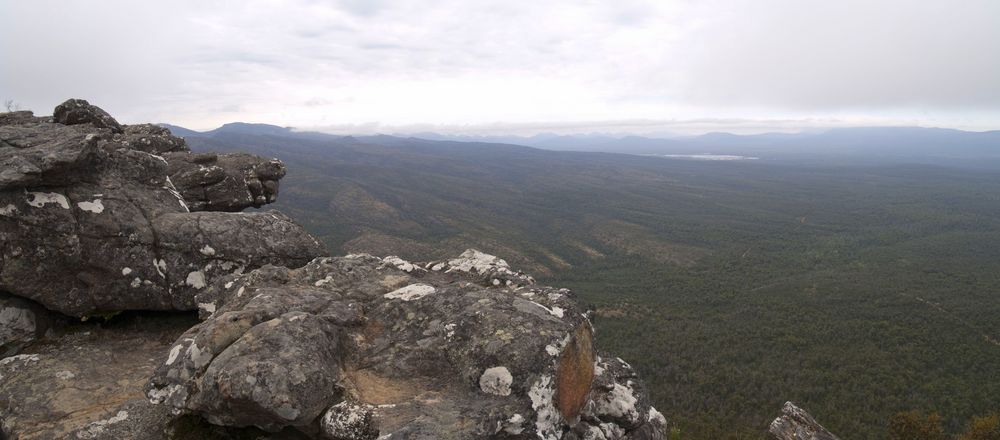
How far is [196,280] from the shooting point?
469 inches

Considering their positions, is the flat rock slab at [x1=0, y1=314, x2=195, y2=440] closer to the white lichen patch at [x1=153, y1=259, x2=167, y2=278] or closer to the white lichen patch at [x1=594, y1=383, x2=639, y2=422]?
the white lichen patch at [x1=153, y1=259, x2=167, y2=278]

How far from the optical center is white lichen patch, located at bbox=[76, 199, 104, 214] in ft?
37.4

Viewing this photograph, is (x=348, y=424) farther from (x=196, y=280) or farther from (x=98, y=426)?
(x=196, y=280)

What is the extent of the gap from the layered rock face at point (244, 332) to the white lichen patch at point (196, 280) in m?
0.05

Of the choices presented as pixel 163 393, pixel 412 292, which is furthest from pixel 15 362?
pixel 412 292

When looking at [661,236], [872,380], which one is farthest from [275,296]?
[661,236]

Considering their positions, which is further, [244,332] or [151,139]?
[151,139]

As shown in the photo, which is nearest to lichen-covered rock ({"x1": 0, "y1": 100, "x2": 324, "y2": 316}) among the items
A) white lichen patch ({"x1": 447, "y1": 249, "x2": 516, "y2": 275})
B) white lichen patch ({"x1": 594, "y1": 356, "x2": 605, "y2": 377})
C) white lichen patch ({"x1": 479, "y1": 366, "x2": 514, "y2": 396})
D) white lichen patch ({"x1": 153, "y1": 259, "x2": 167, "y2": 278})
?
white lichen patch ({"x1": 153, "y1": 259, "x2": 167, "y2": 278})

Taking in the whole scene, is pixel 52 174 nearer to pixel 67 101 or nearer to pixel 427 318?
pixel 67 101

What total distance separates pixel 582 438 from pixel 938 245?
168m

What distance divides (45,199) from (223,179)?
6.90 metres

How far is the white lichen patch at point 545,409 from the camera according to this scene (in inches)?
292

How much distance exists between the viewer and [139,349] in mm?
11078

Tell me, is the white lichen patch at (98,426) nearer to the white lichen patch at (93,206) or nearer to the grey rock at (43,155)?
the white lichen patch at (93,206)
